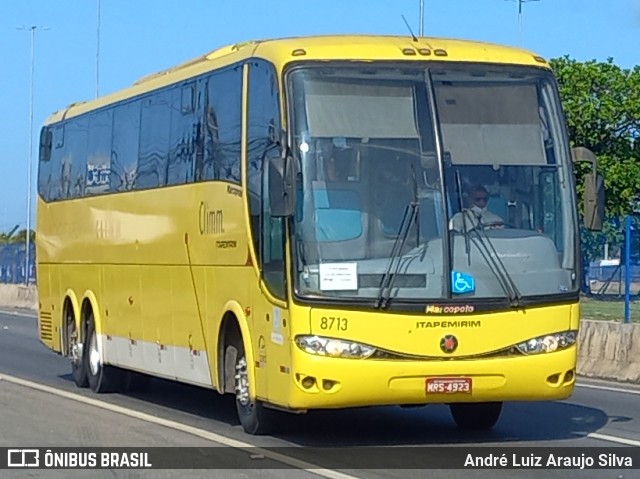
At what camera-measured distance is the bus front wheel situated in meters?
13.6

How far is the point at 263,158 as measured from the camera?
1265 centimetres

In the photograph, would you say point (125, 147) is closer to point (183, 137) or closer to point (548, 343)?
point (183, 137)

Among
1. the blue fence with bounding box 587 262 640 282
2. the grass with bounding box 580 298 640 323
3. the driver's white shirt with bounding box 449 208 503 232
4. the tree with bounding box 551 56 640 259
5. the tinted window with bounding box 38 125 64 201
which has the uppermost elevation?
the tree with bounding box 551 56 640 259

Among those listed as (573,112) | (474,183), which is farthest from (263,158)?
(573,112)

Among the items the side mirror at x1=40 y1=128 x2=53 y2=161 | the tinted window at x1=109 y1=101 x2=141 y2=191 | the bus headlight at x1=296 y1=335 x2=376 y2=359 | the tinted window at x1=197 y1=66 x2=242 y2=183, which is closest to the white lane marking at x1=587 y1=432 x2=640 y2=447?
the bus headlight at x1=296 y1=335 x2=376 y2=359

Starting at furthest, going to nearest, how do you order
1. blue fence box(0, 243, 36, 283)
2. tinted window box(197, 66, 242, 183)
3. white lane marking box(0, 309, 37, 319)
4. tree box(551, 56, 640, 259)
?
blue fence box(0, 243, 36, 283) → tree box(551, 56, 640, 259) → white lane marking box(0, 309, 37, 319) → tinted window box(197, 66, 242, 183)

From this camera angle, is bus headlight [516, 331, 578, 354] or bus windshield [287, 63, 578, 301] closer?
bus windshield [287, 63, 578, 301]

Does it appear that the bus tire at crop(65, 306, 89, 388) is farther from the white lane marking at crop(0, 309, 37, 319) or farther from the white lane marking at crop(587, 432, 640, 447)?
the white lane marking at crop(0, 309, 37, 319)

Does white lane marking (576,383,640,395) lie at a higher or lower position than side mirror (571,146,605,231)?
lower

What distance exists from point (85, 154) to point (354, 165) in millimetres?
8032

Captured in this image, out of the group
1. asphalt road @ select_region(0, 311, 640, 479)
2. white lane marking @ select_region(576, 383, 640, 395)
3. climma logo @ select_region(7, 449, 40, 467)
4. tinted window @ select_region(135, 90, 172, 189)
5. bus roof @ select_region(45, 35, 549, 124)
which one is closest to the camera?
asphalt road @ select_region(0, 311, 640, 479)

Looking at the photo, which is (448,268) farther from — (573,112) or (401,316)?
(573,112)

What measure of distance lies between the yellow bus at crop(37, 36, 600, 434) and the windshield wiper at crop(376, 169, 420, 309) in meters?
0.02

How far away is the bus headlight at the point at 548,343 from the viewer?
1253 centimetres
